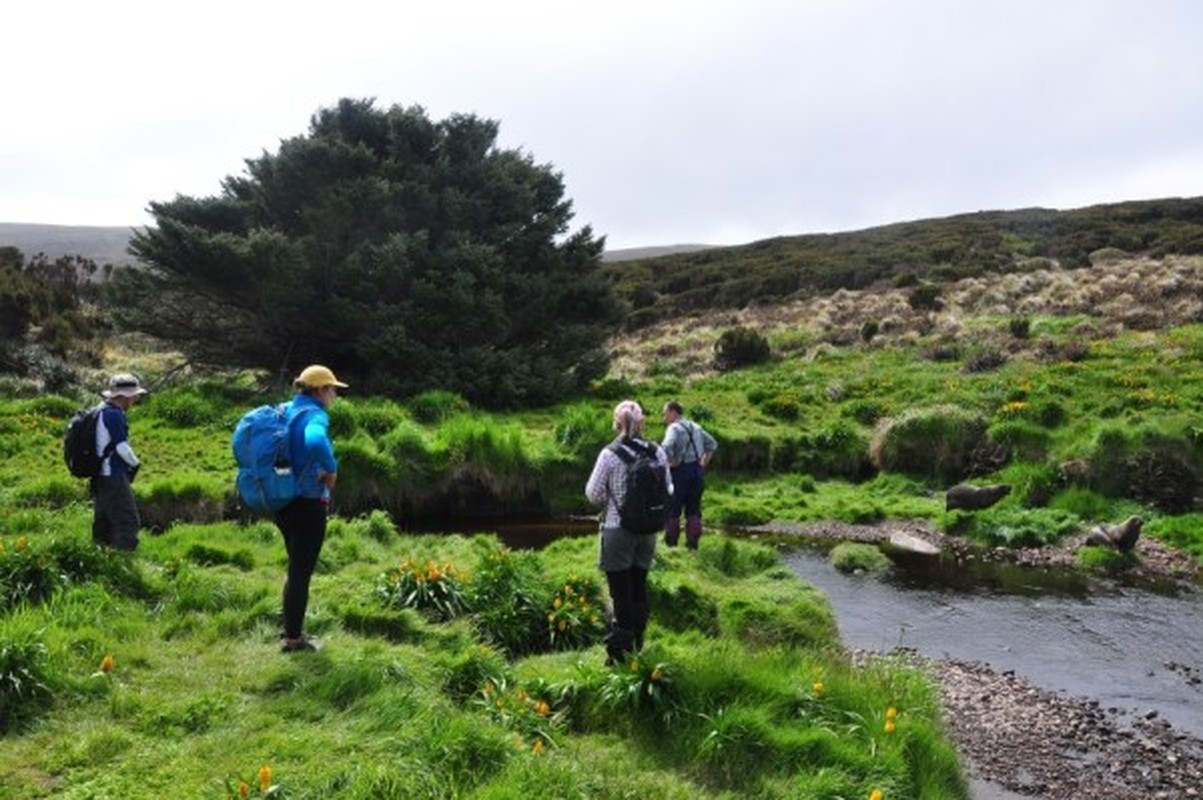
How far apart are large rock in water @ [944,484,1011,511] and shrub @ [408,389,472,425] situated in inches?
423

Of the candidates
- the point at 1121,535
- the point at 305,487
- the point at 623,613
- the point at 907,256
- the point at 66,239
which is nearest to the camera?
the point at 305,487

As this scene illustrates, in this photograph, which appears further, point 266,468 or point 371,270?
point 371,270

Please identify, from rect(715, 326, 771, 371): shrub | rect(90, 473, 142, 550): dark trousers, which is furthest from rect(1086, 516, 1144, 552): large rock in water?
rect(715, 326, 771, 371): shrub

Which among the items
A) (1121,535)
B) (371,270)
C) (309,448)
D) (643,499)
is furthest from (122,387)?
(1121,535)

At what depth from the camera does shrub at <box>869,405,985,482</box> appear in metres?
20.7

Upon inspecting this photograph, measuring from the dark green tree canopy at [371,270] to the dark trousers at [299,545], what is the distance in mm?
15281

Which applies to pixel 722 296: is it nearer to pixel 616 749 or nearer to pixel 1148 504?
pixel 1148 504

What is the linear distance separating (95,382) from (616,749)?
20.8m

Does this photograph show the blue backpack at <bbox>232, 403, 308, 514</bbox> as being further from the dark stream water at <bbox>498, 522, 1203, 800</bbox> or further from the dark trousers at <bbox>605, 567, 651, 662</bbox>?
the dark stream water at <bbox>498, 522, 1203, 800</bbox>

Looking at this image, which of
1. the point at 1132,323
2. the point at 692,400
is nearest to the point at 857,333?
the point at 1132,323

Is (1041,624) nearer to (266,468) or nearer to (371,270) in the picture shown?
(266,468)

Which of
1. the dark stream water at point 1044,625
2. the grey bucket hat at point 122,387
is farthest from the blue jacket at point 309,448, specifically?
the dark stream water at point 1044,625

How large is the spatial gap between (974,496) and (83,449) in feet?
51.7

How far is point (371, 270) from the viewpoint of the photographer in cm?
2273
